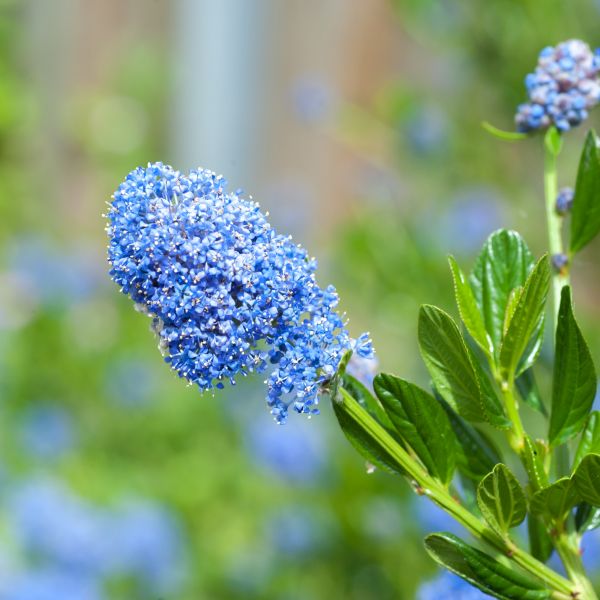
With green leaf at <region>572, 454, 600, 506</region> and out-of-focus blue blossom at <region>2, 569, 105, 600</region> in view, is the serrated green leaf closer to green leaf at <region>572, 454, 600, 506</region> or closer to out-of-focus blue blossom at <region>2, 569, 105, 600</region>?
green leaf at <region>572, 454, 600, 506</region>

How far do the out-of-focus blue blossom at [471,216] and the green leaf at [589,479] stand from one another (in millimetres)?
3436

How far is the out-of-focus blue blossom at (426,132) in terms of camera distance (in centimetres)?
389

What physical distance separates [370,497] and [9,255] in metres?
3.33

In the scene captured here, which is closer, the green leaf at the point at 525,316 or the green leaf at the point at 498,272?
the green leaf at the point at 525,316

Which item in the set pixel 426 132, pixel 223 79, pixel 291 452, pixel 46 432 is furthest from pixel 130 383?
pixel 223 79

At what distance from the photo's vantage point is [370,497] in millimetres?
3387

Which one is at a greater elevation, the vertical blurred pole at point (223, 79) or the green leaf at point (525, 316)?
the vertical blurred pole at point (223, 79)

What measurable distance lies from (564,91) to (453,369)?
1.65 ft

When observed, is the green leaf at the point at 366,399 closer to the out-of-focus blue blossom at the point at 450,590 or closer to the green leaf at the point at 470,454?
the green leaf at the point at 470,454

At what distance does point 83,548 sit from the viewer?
11.4ft

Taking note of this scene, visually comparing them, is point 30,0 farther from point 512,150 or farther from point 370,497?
point 370,497

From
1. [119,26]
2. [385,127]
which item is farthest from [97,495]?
[119,26]

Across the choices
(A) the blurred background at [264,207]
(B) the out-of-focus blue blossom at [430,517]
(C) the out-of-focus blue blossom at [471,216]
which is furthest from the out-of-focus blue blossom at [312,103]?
(B) the out-of-focus blue blossom at [430,517]

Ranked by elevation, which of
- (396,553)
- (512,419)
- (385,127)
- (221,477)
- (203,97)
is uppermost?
(203,97)
